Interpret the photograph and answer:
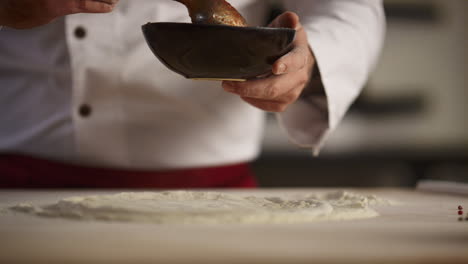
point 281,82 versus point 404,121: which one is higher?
point 281,82

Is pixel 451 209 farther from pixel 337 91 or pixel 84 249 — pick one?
pixel 84 249

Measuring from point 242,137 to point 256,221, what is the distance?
69cm

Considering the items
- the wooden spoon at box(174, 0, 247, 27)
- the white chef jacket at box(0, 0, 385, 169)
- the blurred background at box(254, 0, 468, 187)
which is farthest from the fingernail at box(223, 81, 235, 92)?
the blurred background at box(254, 0, 468, 187)

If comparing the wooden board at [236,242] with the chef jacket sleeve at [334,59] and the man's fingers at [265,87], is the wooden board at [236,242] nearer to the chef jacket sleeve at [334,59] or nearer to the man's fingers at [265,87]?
the man's fingers at [265,87]

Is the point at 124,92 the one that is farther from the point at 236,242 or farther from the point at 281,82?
the point at 236,242

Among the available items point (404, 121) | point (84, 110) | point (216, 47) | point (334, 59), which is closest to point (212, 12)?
point (216, 47)

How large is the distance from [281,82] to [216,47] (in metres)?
0.21

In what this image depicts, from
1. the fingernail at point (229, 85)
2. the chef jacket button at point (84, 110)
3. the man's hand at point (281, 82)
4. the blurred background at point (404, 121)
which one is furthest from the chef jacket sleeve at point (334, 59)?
the blurred background at point (404, 121)

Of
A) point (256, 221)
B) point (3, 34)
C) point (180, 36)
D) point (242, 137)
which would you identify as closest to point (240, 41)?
point (180, 36)

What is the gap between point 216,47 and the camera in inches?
32.1

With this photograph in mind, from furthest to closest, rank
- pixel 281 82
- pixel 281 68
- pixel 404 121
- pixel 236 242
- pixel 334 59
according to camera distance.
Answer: pixel 404 121 < pixel 334 59 < pixel 281 82 < pixel 281 68 < pixel 236 242

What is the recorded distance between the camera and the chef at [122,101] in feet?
4.16

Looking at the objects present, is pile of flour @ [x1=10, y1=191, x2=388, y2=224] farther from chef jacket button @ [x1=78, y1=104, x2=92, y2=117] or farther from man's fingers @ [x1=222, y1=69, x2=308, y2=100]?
chef jacket button @ [x1=78, y1=104, x2=92, y2=117]

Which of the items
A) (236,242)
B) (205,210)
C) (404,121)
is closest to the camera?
(236,242)
